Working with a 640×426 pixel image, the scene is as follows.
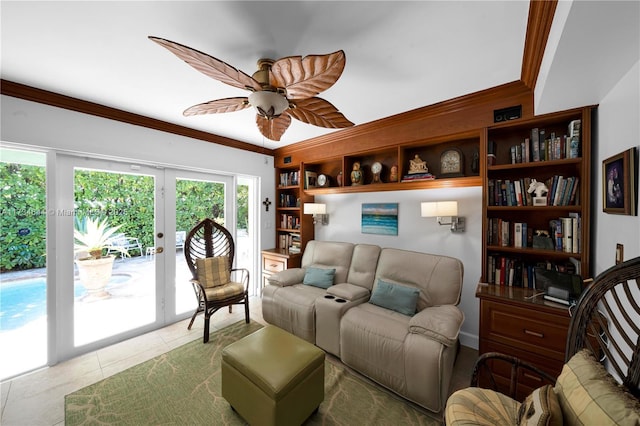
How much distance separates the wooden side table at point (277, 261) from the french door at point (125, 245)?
1.07 meters

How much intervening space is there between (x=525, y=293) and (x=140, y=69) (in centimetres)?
358

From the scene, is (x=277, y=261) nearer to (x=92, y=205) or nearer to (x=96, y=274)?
(x=96, y=274)

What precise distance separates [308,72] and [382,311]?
2126 mm

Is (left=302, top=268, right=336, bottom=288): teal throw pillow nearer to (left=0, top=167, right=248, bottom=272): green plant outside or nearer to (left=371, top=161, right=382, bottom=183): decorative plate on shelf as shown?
(left=371, top=161, right=382, bottom=183): decorative plate on shelf

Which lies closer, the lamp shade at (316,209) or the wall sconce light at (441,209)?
the wall sconce light at (441,209)

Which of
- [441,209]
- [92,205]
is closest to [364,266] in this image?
[441,209]

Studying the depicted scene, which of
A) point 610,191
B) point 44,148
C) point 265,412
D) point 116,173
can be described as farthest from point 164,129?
point 610,191

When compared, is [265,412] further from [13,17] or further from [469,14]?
[13,17]

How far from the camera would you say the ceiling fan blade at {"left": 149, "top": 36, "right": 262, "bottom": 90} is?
1100 millimetres

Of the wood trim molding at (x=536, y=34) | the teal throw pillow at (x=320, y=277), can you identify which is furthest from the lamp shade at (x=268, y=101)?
the teal throw pillow at (x=320, y=277)

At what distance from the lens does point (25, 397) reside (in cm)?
191

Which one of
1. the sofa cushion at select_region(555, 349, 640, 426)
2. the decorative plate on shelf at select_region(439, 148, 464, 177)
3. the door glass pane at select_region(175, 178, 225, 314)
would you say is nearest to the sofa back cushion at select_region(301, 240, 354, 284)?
the decorative plate on shelf at select_region(439, 148, 464, 177)

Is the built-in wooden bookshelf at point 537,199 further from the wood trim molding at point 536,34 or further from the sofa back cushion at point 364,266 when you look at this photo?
the sofa back cushion at point 364,266

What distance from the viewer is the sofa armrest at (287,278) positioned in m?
3.08
